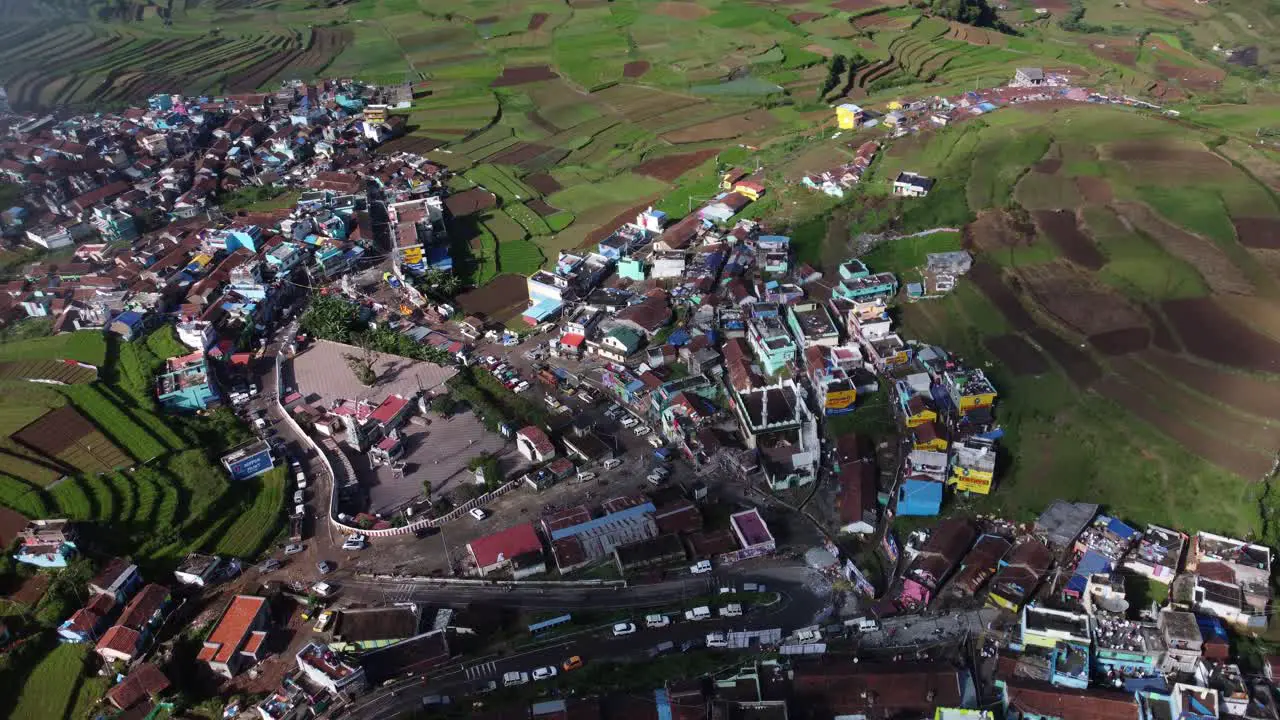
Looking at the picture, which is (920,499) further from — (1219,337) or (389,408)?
(389,408)

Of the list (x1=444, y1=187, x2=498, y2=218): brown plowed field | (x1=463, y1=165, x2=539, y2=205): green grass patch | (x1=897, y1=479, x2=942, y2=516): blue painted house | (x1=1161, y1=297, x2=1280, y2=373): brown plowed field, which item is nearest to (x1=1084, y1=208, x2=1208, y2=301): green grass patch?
(x1=1161, y1=297, x2=1280, y2=373): brown plowed field

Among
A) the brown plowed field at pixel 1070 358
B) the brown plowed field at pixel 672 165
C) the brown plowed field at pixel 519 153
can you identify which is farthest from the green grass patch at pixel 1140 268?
the brown plowed field at pixel 519 153

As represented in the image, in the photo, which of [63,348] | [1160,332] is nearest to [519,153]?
[63,348]

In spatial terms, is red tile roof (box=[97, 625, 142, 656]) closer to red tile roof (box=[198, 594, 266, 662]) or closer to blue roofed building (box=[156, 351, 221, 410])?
red tile roof (box=[198, 594, 266, 662])

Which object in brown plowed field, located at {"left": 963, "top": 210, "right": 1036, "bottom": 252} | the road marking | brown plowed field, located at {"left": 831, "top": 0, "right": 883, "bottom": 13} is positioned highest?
brown plowed field, located at {"left": 831, "top": 0, "right": 883, "bottom": 13}

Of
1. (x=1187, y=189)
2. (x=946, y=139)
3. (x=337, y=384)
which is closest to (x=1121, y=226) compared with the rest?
(x=1187, y=189)

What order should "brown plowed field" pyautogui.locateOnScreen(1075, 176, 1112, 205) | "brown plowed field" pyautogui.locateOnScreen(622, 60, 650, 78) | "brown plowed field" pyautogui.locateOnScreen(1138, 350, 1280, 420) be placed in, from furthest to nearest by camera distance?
"brown plowed field" pyautogui.locateOnScreen(622, 60, 650, 78), "brown plowed field" pyautogui.locateOnScreen(1075, 176, 1112, 205), "brown plowed field" pyautogui.locateOnScreen(1138, 350, 1280, 420)
